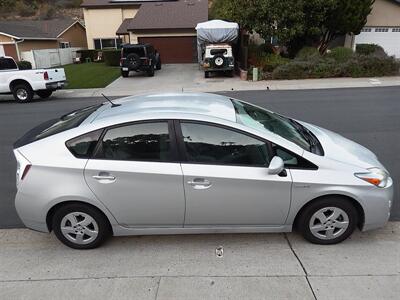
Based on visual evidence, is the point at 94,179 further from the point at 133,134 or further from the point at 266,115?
the point at 266,115

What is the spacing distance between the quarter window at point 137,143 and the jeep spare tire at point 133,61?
791 inches

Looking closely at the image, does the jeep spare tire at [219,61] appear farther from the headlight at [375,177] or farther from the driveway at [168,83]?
the headlight at [375,177]

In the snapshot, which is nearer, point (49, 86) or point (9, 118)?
point (9, 118)

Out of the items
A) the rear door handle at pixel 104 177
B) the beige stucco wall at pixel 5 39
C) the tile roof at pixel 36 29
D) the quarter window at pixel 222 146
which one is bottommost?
the rear door handle at pixel 104 177

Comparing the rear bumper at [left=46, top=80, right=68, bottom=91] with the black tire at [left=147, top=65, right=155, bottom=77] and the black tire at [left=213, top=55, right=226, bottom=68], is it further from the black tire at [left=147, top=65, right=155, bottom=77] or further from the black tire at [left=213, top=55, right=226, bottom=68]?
the black tire at [left=213, top=55, right=226, bottom=68]

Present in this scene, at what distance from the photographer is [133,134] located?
12.0 feet

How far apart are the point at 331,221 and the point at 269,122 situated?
48.4 inches

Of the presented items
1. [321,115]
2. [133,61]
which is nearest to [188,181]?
[321,115]

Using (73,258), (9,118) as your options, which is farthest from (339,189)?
(9,118)

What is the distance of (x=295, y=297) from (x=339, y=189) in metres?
1.13

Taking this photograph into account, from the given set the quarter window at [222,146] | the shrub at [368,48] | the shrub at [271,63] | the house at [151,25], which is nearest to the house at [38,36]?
the house at [151,25]

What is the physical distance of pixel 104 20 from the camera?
38469 mm

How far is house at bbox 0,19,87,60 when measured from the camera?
32.7m

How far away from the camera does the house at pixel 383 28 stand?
81.4 feet
